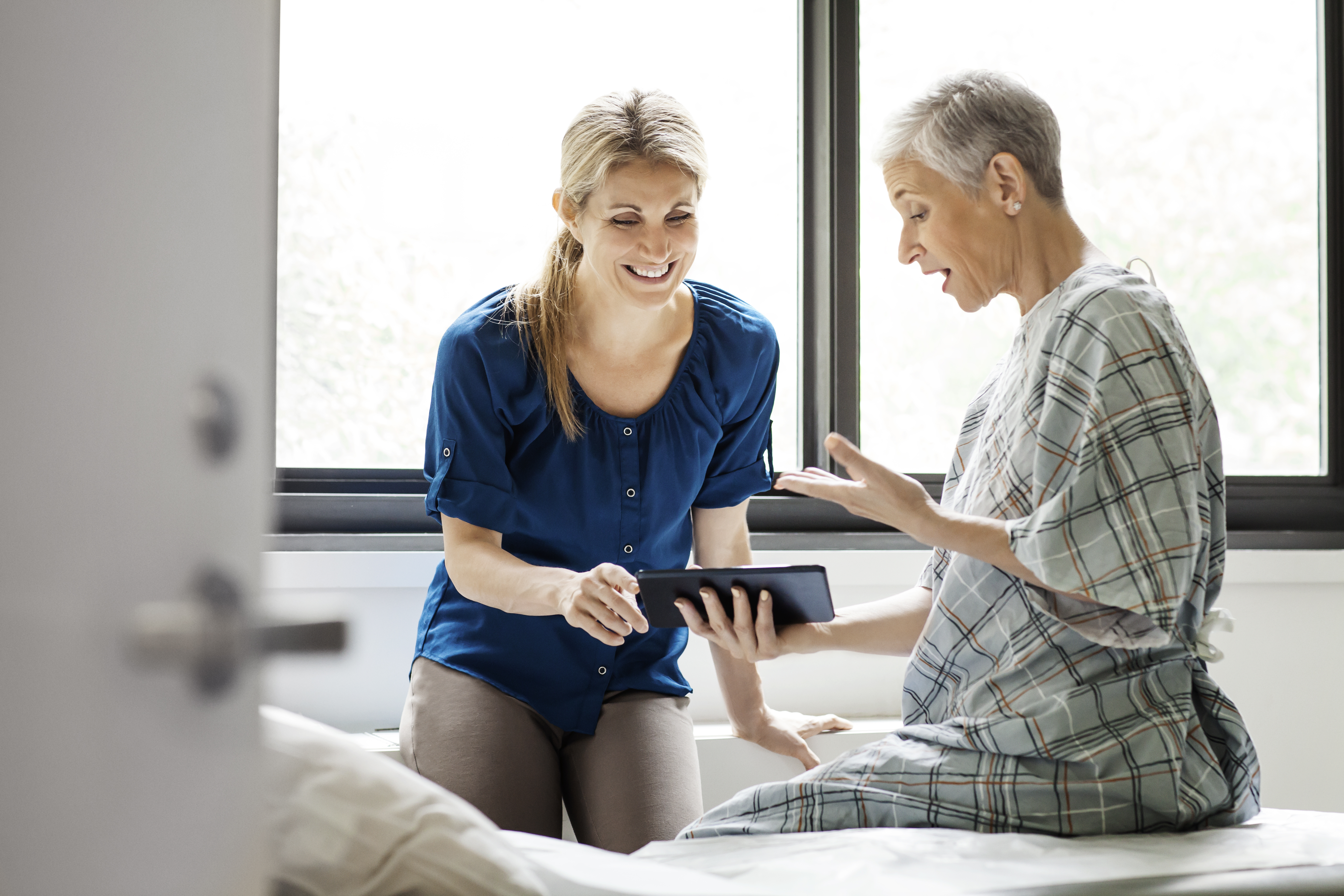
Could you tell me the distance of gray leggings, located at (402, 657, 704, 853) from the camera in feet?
4.46

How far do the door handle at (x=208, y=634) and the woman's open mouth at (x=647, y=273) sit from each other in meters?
1.25

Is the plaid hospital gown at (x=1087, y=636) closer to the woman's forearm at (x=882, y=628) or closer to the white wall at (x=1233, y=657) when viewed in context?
the woman's forearm at (x=882, y=628)

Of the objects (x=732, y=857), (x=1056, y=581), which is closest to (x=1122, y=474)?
(x=1056, y=581)

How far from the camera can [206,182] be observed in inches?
9.6

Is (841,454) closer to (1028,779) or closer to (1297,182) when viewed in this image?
(1028,779)

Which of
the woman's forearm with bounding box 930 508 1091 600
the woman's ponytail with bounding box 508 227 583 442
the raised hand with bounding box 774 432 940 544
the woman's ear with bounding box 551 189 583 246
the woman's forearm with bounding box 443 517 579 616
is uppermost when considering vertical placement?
the woman's ear with bounding box 551 189 583 246

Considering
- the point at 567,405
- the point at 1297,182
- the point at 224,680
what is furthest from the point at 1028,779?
the point at 1297,182

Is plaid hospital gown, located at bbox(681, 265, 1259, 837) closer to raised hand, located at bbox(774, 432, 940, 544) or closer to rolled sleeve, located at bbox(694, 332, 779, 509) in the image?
raised hand, located at bbox(774, 432, 940, 544)

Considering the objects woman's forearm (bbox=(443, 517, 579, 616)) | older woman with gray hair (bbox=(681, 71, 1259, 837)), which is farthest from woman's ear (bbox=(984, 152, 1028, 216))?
woman's forearm (bbox=(443, 517, 579, 616))

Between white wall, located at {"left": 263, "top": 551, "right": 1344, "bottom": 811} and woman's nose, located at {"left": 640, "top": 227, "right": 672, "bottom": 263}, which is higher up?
woman's nose, located at {"left": 640, "top": 227, "right": 672, "bottom": 263}

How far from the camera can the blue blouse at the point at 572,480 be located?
1455 mm

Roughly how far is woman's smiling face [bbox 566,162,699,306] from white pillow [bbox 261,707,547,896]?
3.23ft

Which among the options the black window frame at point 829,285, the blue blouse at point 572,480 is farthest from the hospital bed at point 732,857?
the black window frame at point 829,285

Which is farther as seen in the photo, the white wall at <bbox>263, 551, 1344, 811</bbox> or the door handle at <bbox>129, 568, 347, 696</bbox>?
the white wall at <bbox>263, 551, 1344, 811</bbox>
